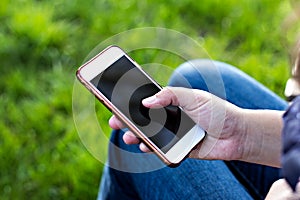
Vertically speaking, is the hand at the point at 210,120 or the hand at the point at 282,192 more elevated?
the hand at the point at 282,192

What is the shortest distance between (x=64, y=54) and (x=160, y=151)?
84cm

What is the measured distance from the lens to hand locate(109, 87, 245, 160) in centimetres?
85

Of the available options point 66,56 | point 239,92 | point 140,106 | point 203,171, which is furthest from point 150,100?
point 66,56

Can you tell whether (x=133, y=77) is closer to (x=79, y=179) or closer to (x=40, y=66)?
(x=79, y=179)

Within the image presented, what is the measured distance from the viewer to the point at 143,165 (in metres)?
0.94

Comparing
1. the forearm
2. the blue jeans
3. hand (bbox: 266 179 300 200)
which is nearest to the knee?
the blue jeans

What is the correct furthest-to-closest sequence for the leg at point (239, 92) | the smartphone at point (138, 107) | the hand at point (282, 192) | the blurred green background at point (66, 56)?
1. the blurred green background at point (66, 56)
2. the leg at point (239, 92)
3. the smartphone at point (138, 107)
4. the hand at point (282, 192)

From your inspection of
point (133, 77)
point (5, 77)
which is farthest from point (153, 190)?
point (5, 77)

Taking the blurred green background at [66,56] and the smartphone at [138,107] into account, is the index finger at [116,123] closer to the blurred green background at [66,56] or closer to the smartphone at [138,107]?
the smartphone at [138,107]

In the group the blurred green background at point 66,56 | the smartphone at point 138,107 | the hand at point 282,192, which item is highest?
the hand at point 282,192

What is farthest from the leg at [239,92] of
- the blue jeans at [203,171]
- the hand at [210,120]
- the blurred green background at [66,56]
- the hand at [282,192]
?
the blurred green background at [66,56]

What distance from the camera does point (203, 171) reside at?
2.92 ft

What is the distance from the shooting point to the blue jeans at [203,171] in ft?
2.87

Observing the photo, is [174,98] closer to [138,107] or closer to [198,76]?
[138,107]
